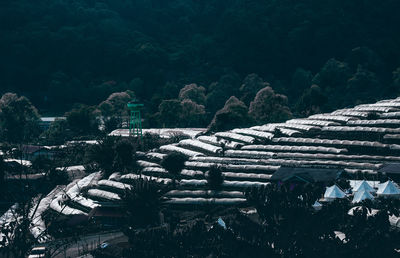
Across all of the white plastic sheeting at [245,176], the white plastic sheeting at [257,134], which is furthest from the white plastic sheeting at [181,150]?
the white plastic sheeting at [245,176]

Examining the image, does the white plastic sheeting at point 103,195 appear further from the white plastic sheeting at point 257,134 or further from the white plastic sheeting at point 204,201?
the white plastic sheeting at point 257,134

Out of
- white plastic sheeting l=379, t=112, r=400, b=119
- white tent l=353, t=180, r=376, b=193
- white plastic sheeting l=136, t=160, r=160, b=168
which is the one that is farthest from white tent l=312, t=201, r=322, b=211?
white plastic sheeting l=379, t=112, r=400, b=119

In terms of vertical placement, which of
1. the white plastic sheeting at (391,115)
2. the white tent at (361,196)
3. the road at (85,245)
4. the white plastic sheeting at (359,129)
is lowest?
the road at (85,245)

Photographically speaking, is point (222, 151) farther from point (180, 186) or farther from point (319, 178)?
point (319, 178)

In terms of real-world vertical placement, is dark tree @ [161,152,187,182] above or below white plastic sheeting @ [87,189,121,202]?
above

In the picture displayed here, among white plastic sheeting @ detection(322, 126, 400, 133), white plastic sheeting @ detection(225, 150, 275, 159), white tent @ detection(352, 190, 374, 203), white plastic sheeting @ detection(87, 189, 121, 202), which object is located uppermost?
white plastic sheeting @ detection(322, 126, 400, 133)

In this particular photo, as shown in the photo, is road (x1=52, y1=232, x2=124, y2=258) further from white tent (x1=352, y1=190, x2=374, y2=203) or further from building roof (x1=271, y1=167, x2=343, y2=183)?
white tent (x1=352, y1=190, x2=374, y2=203)

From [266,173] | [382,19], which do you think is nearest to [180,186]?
[266,173]
